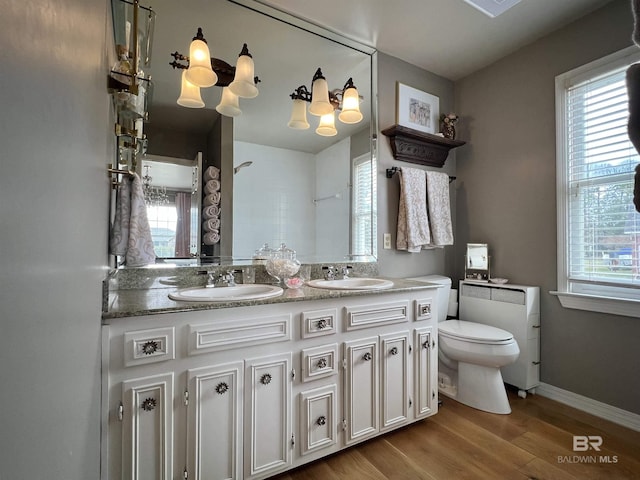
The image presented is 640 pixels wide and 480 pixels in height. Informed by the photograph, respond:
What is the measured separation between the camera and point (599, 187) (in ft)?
6.17

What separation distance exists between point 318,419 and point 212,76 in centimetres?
178

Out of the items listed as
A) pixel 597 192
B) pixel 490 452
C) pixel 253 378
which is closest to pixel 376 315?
pixel 253 378

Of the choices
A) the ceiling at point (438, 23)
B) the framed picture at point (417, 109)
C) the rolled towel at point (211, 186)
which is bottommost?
the rolled towel at point (211, 186)

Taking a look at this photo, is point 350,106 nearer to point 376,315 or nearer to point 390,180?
point 390,180

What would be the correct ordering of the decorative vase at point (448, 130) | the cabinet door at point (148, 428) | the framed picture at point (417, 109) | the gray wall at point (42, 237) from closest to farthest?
the gray wall at point (42, 237)
the cabinet door at point (148, 428)
the framed picture at point (417, 109)
the decorative vase at point (448, 130)

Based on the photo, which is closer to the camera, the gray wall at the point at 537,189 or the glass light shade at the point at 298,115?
the gray wall at the point at 537,189

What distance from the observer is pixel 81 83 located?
565mm

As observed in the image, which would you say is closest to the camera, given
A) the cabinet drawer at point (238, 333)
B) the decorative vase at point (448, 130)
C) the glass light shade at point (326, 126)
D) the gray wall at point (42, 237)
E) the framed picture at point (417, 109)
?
the gray wall at point (42, 237)

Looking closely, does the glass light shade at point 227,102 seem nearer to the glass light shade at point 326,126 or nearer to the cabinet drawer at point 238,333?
the glass light shade at point 326,126

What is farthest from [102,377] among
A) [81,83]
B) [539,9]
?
[539,9]

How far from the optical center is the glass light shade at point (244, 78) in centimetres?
162

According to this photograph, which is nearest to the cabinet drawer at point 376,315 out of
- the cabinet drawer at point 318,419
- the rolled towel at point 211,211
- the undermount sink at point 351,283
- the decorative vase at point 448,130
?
the undermount sink at point 351,283

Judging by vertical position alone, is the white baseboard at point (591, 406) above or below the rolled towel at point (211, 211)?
below

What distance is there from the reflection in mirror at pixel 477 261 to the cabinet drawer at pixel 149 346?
2203 millimetres
